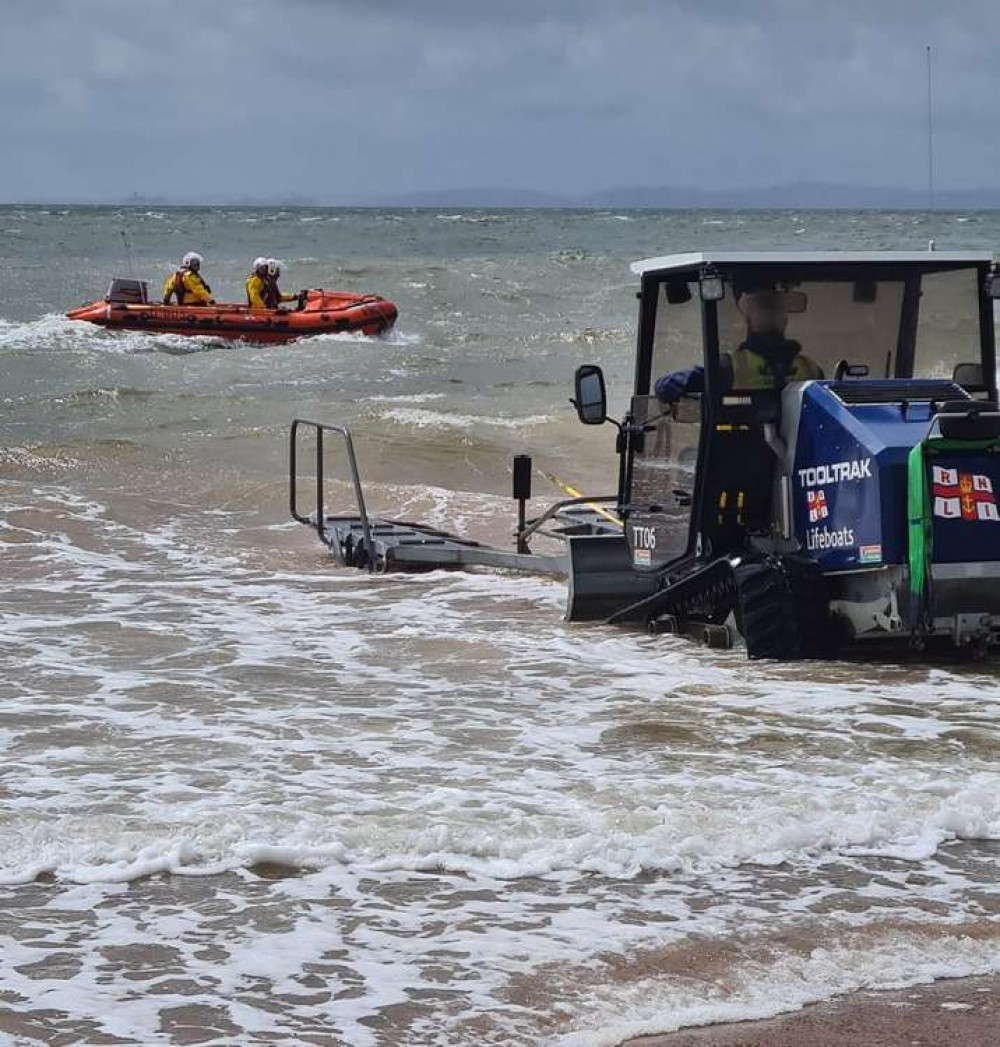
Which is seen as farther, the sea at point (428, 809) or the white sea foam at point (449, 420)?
the white sea foam at point (449, 420)

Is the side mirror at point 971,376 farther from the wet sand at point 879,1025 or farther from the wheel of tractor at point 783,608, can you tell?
the wet sand at point 879,1025

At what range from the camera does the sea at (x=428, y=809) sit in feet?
15.1

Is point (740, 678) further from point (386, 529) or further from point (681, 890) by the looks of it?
point (386, 529)

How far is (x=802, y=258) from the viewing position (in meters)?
8.52

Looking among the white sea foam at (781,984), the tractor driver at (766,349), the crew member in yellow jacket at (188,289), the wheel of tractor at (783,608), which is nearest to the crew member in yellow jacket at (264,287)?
the crew member in yellow jacket at (188,289)

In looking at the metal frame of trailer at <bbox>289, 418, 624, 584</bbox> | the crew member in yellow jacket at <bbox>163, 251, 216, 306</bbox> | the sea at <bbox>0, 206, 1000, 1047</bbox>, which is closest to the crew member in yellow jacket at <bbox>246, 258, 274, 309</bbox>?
the crew member in yellow jacket at <bbox>163, 251, 216, 306</bbox>

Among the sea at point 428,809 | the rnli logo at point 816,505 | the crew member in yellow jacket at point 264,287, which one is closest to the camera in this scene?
the sea at point 428,809

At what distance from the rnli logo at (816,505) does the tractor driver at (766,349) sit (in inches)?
22.6

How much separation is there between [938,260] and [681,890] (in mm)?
4477

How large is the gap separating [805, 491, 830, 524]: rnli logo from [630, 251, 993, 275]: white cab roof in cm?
107

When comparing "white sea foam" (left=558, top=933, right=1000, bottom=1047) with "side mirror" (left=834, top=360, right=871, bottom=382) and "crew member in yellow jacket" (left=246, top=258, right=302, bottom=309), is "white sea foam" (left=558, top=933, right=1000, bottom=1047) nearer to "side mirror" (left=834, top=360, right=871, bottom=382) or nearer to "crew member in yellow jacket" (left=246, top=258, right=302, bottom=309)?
"side mirror" (left=834, top=360, right=871, bottom=382)

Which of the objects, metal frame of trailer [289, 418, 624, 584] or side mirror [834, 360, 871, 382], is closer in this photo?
side mirror [834, 360, 871, 382]

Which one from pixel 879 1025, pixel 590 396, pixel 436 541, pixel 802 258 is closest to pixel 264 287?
pixel 436 541

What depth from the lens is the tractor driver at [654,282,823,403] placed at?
8.58m
